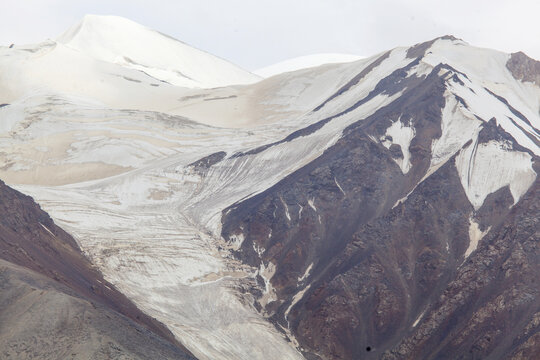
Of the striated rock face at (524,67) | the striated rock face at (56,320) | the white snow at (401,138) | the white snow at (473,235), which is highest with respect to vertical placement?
the striated rock face at (524,67)

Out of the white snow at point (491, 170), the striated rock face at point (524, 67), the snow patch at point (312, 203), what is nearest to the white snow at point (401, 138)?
the white snow at point (491, 170)

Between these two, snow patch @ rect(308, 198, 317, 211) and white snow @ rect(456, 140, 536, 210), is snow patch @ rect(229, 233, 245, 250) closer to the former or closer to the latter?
snow patch @ rect(308, 198, 317, 211)

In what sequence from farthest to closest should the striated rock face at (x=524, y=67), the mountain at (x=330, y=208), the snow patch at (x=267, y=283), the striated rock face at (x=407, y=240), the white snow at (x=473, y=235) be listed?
the striated rock face at (x=524, y=67) < the snow patch at (x=267, y=283) < the white snow at (x=473, y=235) < the mountain at (x=330, y=208) < the striated rock face at (x=407, y=240)

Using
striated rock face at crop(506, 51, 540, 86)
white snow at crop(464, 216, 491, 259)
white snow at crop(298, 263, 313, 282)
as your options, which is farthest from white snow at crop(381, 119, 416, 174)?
striated rock face at crop(506, 51, 540, 86)

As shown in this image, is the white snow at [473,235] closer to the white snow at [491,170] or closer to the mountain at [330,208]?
the mountain at [330,208]

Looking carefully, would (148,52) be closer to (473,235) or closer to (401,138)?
(401,138)

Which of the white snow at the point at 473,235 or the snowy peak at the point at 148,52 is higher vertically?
the white snow at the point at 473,235

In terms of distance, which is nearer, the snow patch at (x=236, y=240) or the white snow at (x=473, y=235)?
the white snow at (x=473, y=235)

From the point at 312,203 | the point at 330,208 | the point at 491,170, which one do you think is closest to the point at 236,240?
the point at 312,203
